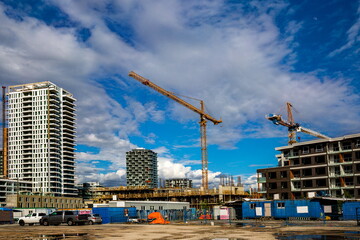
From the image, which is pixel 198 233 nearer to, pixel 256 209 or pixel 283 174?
pixel 256 209

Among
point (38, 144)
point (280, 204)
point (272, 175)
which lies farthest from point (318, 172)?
point (38, 144)

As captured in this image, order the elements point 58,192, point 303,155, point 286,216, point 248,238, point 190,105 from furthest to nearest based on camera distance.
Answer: point 58,192
point 190,105
point 303,155
point 286,216
point 248,238

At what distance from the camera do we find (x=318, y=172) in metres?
89.2

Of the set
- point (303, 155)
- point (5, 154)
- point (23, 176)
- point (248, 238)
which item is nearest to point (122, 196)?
point (23, 176)

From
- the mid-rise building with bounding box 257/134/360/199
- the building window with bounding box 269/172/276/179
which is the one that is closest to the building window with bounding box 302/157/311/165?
the mid-rise building with bounding box 257/134/360/199

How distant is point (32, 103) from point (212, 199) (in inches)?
4173

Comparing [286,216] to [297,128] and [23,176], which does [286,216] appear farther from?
[23,176]

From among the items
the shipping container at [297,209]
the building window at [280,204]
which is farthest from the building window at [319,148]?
the building window at [280,204]

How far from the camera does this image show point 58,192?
191750 mm

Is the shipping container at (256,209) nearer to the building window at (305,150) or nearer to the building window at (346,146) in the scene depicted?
the building window at (346,146)

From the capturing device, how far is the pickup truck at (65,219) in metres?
50.8

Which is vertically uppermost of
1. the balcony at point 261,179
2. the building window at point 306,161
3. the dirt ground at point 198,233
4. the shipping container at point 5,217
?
the building window at point 306,161

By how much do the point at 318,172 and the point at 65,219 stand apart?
59.8 meters

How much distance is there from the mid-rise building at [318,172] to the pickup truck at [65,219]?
46.8 meters
